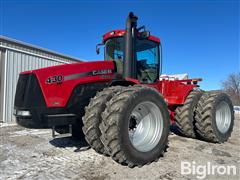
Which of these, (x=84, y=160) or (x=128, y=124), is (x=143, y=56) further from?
(x=84, y=160)

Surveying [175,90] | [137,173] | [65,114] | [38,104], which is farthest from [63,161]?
[175,90]

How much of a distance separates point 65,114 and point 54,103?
29cm

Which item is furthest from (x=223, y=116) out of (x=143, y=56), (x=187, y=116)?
(x=143, y=56)

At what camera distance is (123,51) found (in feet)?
16.8

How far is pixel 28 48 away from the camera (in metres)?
11.6

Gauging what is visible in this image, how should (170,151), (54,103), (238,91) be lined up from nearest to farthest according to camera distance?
1. (54,103)
2. (170,151)
3. (238,91)

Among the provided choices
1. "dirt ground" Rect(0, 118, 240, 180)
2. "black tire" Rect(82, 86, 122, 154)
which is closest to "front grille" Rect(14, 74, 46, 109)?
"black tire" Rect(82, 86, 122, 154)

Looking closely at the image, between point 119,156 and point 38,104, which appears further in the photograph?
point 38,104

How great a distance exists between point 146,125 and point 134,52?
5.55 ft

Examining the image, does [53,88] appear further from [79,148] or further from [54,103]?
[79,148]

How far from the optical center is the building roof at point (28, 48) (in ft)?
34.0

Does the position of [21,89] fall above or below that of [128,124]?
above

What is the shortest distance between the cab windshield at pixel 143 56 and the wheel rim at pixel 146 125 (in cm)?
130

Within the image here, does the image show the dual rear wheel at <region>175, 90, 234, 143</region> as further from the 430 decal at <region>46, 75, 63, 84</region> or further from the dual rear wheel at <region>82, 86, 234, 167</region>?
the 430 decal at <region>46, 75, 63, 84</region>
